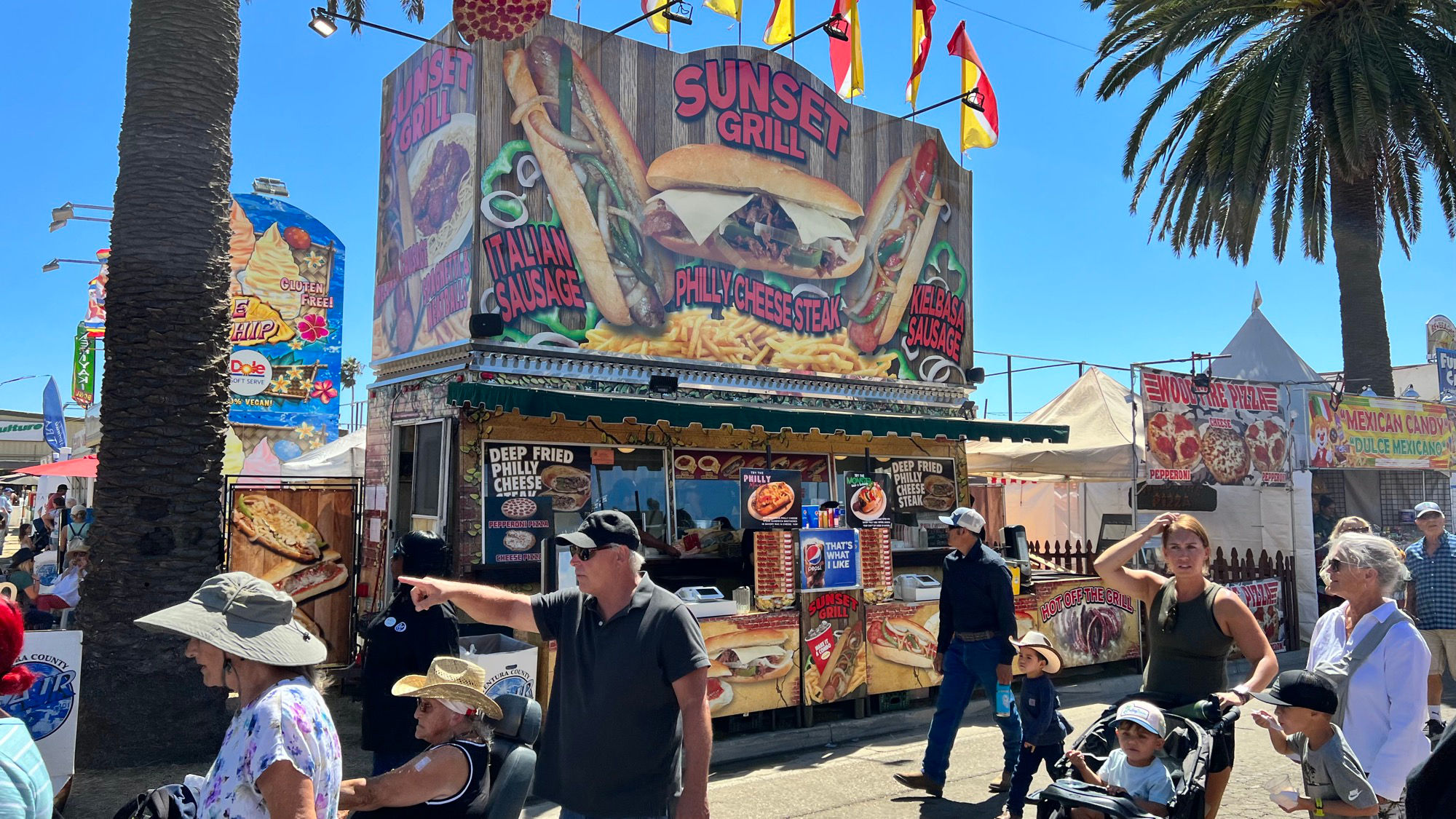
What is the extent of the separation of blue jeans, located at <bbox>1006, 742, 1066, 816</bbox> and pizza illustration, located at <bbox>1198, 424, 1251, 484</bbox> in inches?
352

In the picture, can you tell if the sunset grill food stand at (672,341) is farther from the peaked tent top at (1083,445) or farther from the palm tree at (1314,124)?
the palm tree at (1314,124)

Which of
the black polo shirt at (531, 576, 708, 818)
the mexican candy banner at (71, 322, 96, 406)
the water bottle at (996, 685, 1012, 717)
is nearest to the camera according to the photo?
the black polo shirt at (531, 576, 708, 818)

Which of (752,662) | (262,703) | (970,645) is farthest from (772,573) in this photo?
(262,703)

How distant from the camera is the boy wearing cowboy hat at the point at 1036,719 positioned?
6.14 metres

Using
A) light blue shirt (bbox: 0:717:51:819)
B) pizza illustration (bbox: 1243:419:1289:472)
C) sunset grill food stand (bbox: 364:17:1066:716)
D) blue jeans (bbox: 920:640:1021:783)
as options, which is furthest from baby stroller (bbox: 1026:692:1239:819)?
pizza illustration (bbox: 1243:419:1289:472)

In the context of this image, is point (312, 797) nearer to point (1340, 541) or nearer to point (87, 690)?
point (1340, 541)

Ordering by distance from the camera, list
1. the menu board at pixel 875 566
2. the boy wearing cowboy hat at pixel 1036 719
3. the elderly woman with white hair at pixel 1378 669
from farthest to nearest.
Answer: the menu board at pixel 875 566 < the boy wearing cowboy hat at pixel 1036 719 < the elderly woman with white hair at pixel 1378 669

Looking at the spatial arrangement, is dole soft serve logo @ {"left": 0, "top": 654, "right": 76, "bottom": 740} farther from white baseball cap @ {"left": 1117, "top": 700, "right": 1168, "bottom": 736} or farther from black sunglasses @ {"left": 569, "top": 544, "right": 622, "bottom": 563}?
white baseball cap @ {"left": 1117, "top": 700, "right": 1168, "bottom": 736}

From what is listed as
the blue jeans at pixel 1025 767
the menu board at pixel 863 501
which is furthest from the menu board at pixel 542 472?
the blue jeans at pixel 1025 767

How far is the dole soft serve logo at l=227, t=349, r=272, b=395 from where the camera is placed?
66.3 feet

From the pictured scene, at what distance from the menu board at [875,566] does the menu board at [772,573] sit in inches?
39.7

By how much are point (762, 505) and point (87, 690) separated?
634 cm

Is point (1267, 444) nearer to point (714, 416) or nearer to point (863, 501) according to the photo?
point (863, 501)

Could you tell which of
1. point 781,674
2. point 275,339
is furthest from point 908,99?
point 275,339
